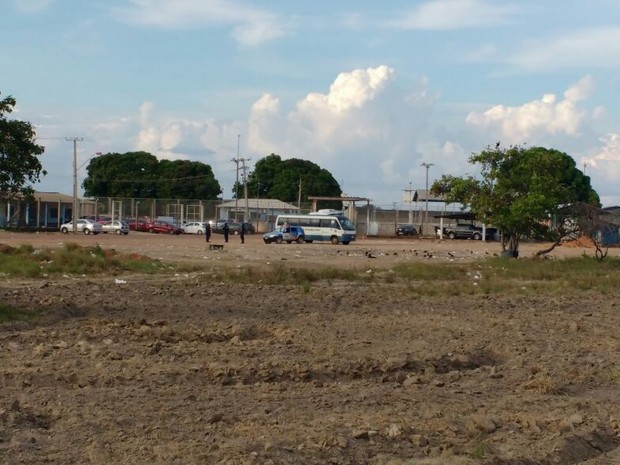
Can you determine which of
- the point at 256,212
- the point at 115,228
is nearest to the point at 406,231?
the point at 256,212

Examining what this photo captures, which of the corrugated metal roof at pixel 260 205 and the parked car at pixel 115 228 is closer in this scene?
the parked car at pixel 115 228

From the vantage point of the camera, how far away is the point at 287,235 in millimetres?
70812

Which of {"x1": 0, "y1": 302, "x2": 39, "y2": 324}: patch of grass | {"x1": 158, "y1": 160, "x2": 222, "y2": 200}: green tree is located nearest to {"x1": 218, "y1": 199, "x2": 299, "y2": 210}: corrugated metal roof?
{"x1": 158, "y1": 160, "x2": 222, "y2": 200}: green tree

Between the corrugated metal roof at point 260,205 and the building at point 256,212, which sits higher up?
the corrugated metal roof at point 260,205

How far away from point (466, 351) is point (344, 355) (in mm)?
2181

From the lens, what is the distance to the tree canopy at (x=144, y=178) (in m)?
130

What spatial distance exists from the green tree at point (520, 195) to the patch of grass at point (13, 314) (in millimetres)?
27576

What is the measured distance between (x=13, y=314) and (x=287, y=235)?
5165cm

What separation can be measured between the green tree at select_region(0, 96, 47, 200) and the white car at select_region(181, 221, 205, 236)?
67.0m

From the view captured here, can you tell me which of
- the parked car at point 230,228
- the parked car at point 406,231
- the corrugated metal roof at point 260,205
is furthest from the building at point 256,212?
the parked car at point 406,231

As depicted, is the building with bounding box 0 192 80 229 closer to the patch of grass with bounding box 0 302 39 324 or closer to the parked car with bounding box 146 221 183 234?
the parked car with bounding box 146 221 183 234

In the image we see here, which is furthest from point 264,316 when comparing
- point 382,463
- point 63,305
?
point 382,463

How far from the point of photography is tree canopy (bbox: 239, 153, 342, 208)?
138 meters

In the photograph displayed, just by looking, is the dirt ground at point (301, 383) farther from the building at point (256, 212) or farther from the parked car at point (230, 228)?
the building at point (256, 212)
